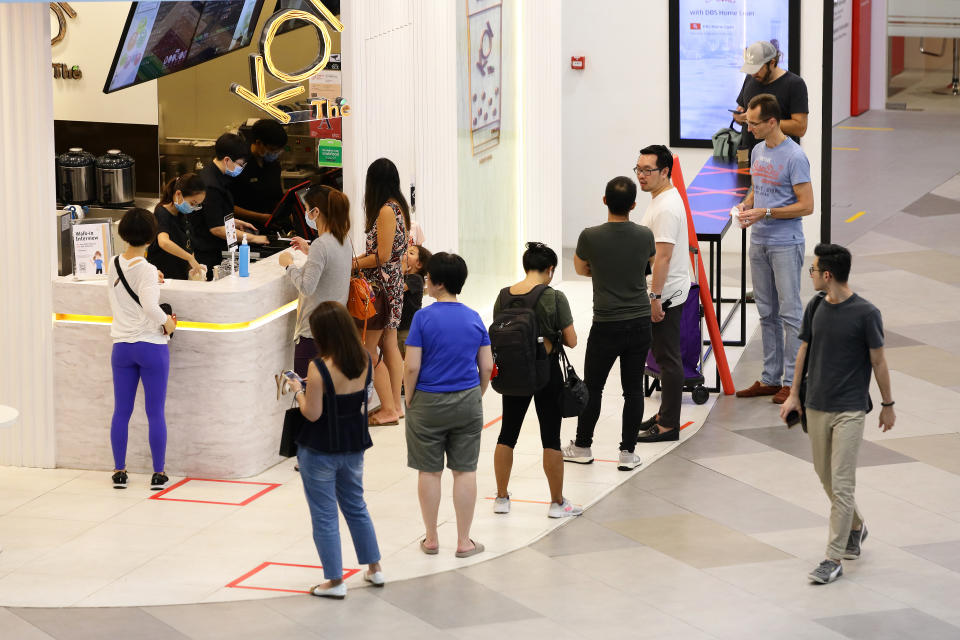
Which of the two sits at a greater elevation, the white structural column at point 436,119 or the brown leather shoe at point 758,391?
the white structural column at point 436,119

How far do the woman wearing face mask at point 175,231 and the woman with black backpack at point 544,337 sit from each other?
6.86ft

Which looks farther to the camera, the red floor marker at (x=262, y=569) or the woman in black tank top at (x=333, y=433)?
the red floor marker at (x=262, y=569)

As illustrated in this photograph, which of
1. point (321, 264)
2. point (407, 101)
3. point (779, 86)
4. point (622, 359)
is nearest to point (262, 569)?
point (321, 264)

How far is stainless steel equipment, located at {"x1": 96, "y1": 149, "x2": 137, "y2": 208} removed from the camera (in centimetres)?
999

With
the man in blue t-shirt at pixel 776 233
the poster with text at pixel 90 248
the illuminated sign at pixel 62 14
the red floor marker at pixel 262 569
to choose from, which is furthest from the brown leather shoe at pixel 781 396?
the illuminated sign at pixel 62 14

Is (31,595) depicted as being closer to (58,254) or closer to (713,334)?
(58,254)

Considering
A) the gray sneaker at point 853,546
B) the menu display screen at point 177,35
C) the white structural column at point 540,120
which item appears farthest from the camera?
the white structural column at point 540,120

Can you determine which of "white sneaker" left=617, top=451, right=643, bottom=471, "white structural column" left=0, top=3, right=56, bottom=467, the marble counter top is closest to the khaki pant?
"white sneaker" left=617, top=451, right=643, bottom=471

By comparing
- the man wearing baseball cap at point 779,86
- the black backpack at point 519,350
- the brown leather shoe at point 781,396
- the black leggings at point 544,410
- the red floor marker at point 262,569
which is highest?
the man wearing baseball cap at point 779,86

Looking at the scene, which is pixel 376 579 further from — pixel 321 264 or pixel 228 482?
pixel 321 264

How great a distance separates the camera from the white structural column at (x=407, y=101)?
857 centimetres

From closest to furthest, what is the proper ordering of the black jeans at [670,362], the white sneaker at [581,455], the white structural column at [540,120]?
the white sneaker at [581,455], the black jeans at [670,362], the white structural column at [540,120]

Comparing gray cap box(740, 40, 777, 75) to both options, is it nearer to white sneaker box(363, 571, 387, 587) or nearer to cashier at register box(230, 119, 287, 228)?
cashier at register box(230, 119, 287, 228)

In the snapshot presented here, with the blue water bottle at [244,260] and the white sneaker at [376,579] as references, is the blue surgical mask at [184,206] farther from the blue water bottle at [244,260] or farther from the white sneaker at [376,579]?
the white sneaker at [376,579]
